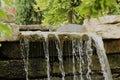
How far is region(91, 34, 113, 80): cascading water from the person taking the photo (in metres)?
6.54

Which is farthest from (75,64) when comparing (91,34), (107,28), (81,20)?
(81,20)

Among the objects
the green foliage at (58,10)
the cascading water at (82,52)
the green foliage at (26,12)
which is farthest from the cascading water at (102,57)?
the green foliage at (26,12)

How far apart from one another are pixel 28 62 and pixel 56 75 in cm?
58

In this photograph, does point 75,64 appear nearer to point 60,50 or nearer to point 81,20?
point 60,50

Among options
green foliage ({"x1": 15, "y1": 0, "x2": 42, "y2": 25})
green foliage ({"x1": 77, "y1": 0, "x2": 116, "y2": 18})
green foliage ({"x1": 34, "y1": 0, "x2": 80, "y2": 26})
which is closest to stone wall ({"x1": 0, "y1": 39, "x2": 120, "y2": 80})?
green foliage ({"x1": 77, "y1": 0, "x2": 116, "y2": 18})

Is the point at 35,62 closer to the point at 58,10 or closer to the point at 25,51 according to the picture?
the point at 25,51

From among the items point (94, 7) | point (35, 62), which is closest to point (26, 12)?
point (35, 62)

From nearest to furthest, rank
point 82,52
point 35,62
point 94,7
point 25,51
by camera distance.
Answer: point 94,7, point 25,51, point 35,62, point 82,52

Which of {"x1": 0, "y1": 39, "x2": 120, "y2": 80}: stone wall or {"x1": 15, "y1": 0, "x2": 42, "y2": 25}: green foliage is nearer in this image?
{"x1": 0, "y1": 39, "x2": 120, "y2": 80}: stone wall

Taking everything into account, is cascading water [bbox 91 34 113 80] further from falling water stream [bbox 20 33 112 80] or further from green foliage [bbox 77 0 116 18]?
green foliage [bbox 77 0 116 18]

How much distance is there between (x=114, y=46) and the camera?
682cm

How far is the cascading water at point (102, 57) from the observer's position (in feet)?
21.5

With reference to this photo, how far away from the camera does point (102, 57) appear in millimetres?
6582

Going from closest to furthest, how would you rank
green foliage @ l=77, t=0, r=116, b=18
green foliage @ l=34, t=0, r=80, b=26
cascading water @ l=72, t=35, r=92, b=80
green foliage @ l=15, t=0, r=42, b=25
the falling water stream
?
green foliage @ l=77, t=0, r=116, b=18
the falling water stream
cascading water @ l=72, t=35, r=92, b=80
green foliage @ l=34, t=0, r=80, b=26
green foliage @ l=15, t=0, r=42, b=25
